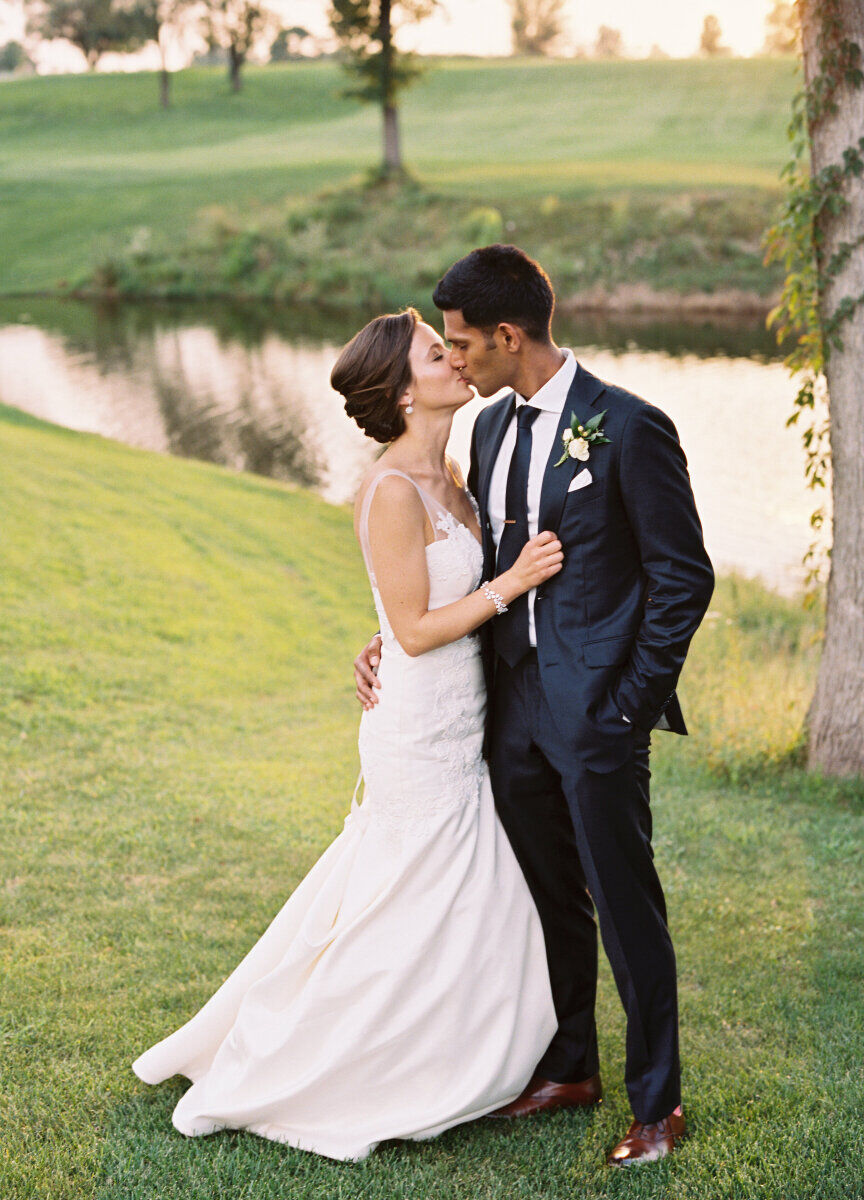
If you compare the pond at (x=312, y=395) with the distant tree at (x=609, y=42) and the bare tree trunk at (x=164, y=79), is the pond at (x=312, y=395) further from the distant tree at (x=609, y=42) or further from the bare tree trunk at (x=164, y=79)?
the distant tree at (x=609, y=42)

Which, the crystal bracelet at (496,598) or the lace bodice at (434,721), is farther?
the lace bodice at (434,721)

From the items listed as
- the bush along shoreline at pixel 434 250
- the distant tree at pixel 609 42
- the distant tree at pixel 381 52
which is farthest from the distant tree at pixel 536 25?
the bush along shoreline at pixel 434 250

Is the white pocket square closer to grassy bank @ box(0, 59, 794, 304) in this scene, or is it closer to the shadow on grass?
the shadow on grass

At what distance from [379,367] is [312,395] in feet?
63.1

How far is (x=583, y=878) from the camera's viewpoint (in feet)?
11.8

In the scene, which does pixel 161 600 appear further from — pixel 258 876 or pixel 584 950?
pixel 584 950

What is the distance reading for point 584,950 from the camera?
3.57m

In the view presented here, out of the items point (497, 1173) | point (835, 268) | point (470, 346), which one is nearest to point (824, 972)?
point (497, 1173)

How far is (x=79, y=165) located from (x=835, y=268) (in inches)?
2029

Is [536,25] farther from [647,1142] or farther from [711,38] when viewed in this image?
[647,1142]

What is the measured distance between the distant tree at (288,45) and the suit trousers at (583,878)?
93.4 meters

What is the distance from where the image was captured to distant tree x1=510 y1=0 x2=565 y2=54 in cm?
8675

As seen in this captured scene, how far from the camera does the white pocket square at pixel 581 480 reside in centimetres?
308

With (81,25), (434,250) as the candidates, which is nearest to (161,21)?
(81,25)
